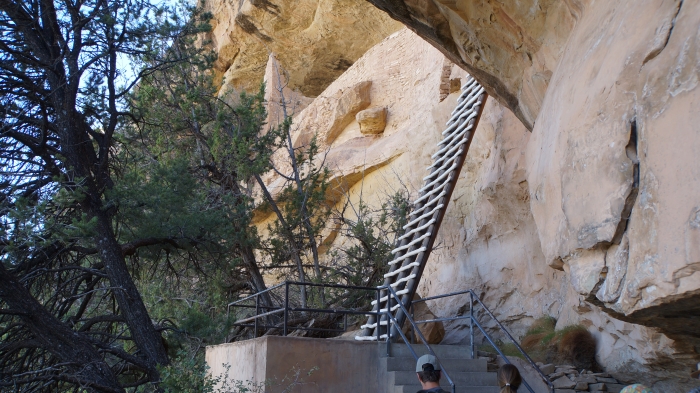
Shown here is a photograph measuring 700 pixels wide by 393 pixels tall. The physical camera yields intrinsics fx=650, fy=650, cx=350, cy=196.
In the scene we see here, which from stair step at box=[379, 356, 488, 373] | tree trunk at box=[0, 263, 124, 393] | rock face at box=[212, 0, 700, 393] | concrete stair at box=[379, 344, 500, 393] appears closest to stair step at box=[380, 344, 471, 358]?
concrete stair at box=[379, 344, 500, 393]

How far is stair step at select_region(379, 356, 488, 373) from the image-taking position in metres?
6.98

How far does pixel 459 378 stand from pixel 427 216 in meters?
3.09

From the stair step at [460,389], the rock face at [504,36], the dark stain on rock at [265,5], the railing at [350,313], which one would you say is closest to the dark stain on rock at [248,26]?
the dark stain on rock at [265,5]

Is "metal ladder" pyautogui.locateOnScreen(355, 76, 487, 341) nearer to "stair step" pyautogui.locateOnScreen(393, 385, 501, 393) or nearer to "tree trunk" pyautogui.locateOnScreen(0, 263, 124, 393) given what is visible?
"stair step" pyautogui.locateOnScreen(393, 385, 501, 393)

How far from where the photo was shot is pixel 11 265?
7648 millimetres

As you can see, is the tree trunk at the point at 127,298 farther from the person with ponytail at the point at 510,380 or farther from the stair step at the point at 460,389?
the person with ponytail at the point at 510,380

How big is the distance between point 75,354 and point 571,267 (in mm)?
5563

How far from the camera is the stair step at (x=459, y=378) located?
6695 mm

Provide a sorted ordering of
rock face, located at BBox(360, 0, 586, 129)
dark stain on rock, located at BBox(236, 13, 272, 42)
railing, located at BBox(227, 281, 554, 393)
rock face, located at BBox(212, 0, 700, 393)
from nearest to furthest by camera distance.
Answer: rock face, located at BBox(212, 0, 700, 393), rock face, located at BBox(360, 0, 586, 129), railing, located at BBox(227, 281, 554, 393), dark stain on rock, located at BBox(236, 13, 272, 42)

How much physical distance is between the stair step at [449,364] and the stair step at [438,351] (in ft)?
0.35

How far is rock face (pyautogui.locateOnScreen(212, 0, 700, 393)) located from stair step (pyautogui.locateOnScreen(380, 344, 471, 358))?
162 cm

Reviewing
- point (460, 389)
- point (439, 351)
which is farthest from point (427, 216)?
point (460, 389)

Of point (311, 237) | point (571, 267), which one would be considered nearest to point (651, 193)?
point (571, 267)

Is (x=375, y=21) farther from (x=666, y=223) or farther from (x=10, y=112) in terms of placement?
(x=666, y=223)
